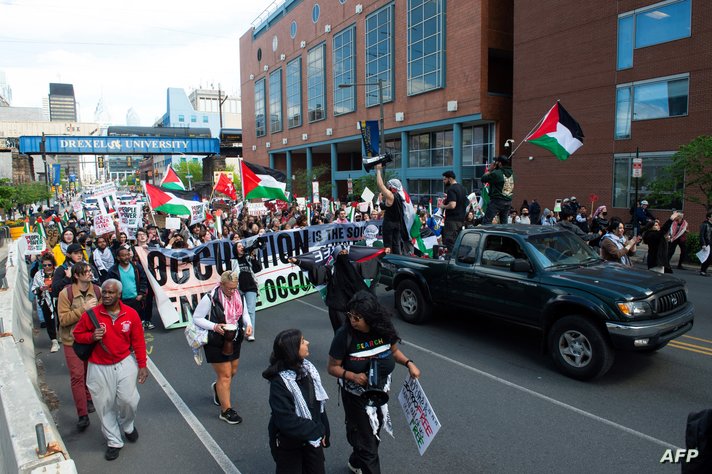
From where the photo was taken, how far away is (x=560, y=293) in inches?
249

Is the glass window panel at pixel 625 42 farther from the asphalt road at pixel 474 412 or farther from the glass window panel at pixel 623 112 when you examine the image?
the asphalt road at pixel 474 412

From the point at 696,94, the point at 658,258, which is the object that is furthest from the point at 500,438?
the point at 696,94

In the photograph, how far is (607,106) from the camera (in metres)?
23.6

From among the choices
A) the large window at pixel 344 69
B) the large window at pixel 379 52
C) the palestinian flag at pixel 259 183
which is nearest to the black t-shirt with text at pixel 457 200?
the palestinian flag at pixel 259 183

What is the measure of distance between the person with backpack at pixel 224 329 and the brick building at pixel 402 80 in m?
26.6

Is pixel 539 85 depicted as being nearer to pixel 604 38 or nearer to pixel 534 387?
pixel 604 38

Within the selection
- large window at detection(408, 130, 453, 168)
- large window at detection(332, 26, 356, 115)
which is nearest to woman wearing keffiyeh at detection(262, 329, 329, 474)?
large window at detection(408, 130, 453, 168)

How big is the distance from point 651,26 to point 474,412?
75.3 ft

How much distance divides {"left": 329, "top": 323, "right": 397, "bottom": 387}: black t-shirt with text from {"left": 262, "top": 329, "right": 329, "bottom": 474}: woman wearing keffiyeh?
0.35 metres

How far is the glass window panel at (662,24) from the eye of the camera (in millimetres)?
20794

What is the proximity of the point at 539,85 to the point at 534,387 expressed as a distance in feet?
78.3

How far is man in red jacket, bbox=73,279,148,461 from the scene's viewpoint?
475 centimetres

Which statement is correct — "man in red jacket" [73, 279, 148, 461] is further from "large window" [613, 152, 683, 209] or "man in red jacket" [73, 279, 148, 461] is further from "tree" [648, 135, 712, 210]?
"large window" [613, 152, 683, 209]

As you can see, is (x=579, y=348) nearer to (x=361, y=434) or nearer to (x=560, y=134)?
(x=361, y=434)
